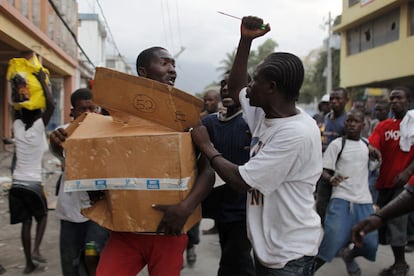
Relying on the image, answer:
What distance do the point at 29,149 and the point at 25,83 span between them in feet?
2.56

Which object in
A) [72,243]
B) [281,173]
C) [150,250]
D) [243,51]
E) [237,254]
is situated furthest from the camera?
[72,243]

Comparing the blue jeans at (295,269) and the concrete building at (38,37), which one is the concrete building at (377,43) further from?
the blue jeans at (295,269)

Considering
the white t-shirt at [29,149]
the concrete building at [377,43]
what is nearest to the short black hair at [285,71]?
the white t-shirt at [29,149]

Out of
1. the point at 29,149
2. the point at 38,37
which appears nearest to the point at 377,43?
the point at 38,37

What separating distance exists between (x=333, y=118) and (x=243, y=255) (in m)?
2.97

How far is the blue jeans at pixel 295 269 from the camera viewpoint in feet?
6.52

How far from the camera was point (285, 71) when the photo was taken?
1.96 meters

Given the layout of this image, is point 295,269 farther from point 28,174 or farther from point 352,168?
point 28,174

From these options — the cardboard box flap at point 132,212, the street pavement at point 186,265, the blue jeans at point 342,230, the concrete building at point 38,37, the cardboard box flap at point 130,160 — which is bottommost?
the street pavement at point 186,265

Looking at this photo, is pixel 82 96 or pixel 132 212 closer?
pixel 132 212

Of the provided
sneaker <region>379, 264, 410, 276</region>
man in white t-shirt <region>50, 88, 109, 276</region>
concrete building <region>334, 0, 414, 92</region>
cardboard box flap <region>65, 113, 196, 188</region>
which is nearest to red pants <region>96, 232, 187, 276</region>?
cardboard box flap <region>65, 113, 196, 188</region>

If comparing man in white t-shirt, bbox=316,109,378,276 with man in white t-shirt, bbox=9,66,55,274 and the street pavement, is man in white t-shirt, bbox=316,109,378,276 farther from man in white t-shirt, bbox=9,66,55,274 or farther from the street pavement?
man in white t-shirt, bbox=9,66,55,274

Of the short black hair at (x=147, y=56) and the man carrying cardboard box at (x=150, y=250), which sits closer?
the man carrying cardboard box at (x=150, y=250)

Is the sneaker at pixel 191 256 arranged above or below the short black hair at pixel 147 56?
below
